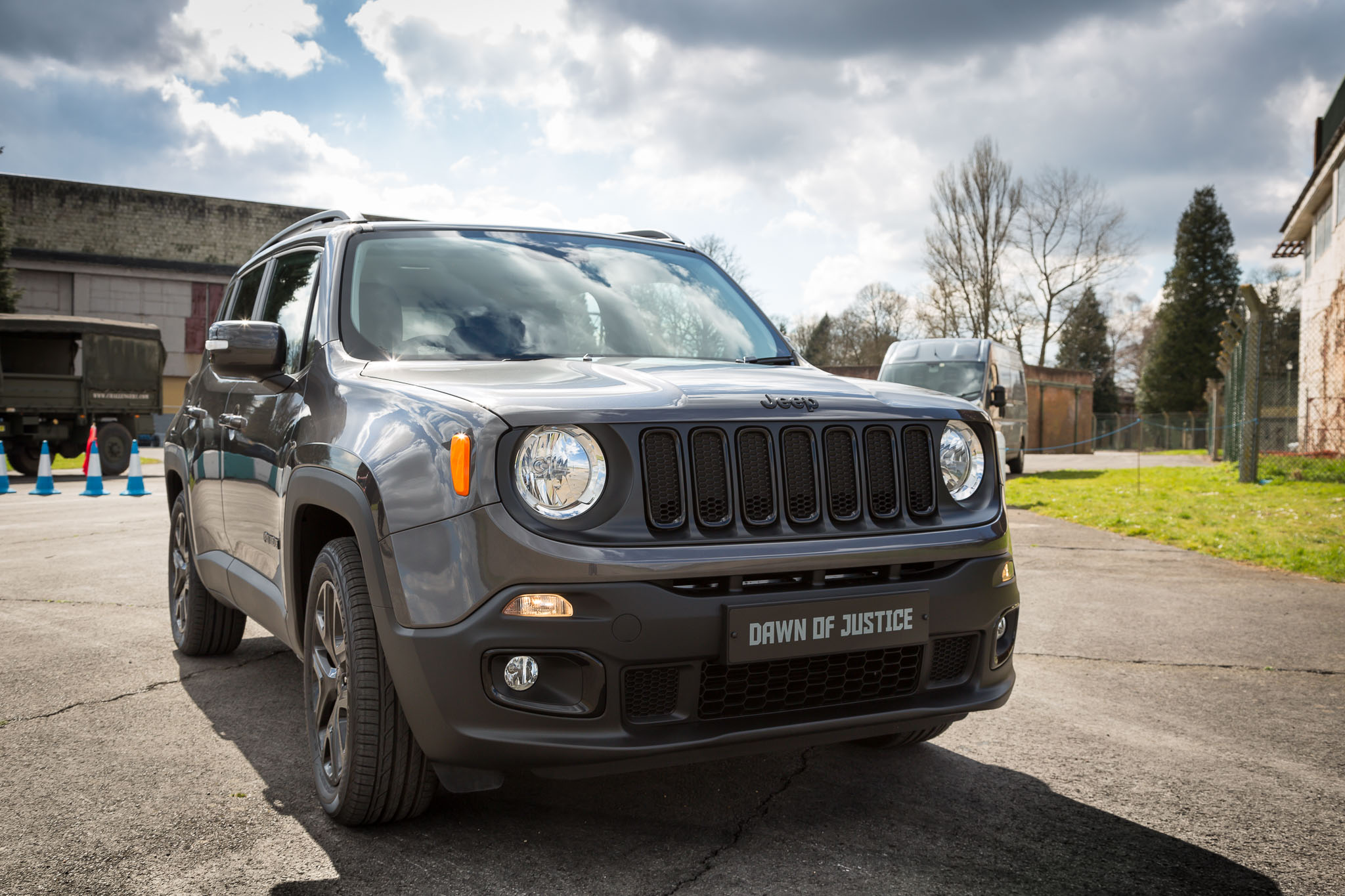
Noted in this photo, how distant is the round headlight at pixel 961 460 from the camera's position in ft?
10.9

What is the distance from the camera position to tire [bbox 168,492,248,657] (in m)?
5.28

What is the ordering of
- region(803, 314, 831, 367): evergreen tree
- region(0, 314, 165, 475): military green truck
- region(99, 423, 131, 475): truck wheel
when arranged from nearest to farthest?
1. region(0, 314, 165, 475): military green truck
2. region(99, 423, 131, 475): truck wheel
3. region(803, 314, 831, 367): evergreen tree

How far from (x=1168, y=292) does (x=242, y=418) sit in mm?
71522

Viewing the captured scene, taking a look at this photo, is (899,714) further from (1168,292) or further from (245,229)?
(1168,292)

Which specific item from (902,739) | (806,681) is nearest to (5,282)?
(902,739)

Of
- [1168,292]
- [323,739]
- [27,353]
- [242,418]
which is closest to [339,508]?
[323,739]

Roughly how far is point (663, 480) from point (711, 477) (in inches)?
5.3

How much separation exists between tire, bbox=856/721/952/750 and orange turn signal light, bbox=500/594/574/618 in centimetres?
163

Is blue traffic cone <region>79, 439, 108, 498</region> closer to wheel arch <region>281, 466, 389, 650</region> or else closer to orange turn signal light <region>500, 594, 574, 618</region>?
wheel arch <region>281, 466, 389, 650</region>

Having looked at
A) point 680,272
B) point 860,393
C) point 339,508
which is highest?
point 680,272

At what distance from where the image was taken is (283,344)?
3.92 m

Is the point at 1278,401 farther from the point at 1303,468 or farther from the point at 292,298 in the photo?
the point at 292,298

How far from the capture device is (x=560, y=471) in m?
2.74

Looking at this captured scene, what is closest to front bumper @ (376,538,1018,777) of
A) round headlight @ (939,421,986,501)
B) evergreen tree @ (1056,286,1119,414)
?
round headlight @ (939,421,986,501)
